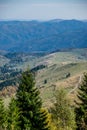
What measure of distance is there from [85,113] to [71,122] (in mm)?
26971

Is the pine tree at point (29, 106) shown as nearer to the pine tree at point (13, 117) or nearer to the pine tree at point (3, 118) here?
the pine tree at point (13, 117)

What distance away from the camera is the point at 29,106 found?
2160 inches

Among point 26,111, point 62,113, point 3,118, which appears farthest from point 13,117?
point 62,113

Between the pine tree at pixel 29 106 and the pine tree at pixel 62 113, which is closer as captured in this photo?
the pine tree at pixel 29 106

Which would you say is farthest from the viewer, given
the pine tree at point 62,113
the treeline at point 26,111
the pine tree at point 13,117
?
the pine tree at point 62,113

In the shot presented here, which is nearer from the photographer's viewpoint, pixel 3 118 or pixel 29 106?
pixel 29 106

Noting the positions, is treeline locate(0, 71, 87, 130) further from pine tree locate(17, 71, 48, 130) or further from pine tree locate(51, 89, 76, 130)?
pine tree locate(51, 89, 76, 130)

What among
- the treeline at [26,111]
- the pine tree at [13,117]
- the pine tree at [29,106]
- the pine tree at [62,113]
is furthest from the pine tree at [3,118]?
the pine tree at [62,113]

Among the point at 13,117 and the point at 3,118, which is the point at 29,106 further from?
the point at 3,118

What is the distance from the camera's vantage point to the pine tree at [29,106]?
54781 millimetres

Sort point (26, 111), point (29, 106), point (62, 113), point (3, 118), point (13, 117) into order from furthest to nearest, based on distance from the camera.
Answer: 1. point (62, 113)
2. point (3, 118)
3. point (13, 117)
4. point (26, 111)
5. point (29, 106)

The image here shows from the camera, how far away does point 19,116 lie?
183 feet

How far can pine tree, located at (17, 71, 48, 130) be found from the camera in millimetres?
54781

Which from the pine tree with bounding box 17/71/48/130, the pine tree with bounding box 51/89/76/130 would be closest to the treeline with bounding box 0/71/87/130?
the pine tree with bounding box 17/71/48/130
